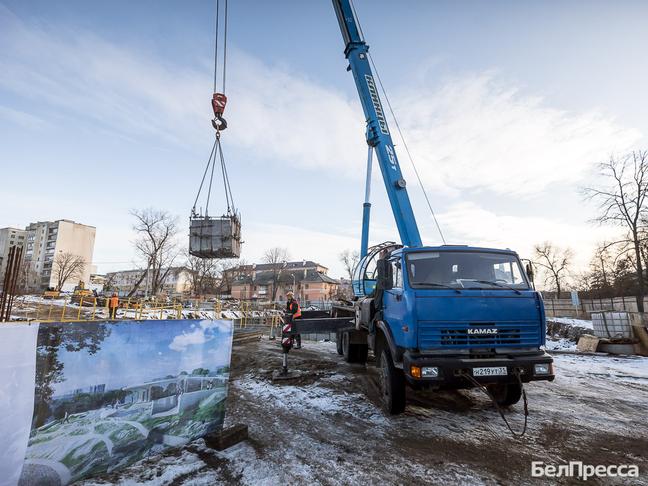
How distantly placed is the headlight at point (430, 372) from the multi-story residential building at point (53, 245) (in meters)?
91.5

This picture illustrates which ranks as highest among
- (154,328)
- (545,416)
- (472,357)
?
(154,328)

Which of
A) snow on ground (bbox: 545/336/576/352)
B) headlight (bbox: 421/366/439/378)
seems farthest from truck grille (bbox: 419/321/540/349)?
snow on ground (bbox: 545/336/576/352)

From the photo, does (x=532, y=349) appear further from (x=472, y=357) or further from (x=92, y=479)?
(x=92, y=479)

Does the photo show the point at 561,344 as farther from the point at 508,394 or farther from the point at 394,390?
the point at 394,390

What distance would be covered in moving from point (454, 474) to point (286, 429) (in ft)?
7.25

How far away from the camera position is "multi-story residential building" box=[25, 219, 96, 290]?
3044 inches

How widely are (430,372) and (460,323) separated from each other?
2.69 ft

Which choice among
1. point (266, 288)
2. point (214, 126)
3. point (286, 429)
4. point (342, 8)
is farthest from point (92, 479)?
point (266, 288)

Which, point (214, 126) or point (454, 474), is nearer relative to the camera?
point (454, 474)

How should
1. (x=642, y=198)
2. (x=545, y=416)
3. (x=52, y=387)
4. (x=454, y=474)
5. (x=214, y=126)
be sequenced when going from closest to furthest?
(x=52, y=387), (x=454, y=474), (x=545, y=416), (x=214, y=126), (x=642, y=198)

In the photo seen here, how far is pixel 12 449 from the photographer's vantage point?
96.2 inches

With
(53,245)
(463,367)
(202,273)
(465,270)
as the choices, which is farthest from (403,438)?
(53,245)

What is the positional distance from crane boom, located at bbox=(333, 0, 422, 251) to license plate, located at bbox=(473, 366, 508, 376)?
4100 millimetres

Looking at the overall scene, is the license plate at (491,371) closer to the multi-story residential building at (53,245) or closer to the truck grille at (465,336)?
the truck grille at (465,336)
